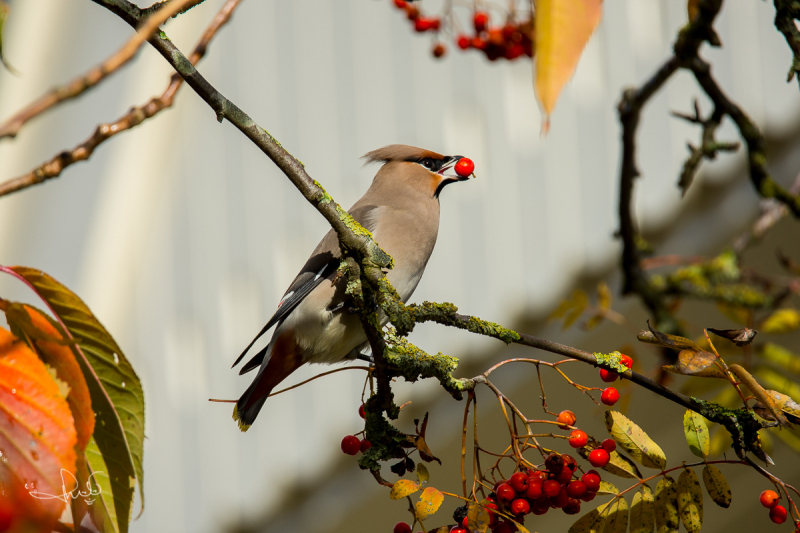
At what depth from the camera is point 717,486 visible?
119 cm

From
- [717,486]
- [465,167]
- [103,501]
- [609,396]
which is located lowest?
[717,486]

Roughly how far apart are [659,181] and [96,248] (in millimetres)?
3750

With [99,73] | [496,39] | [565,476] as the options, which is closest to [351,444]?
[565,476]

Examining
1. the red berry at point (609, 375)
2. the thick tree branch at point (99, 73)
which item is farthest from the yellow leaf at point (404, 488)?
the thick tree branch at point (99, 73)

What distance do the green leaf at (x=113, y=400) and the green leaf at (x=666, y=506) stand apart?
2.64 ft

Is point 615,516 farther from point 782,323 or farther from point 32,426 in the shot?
point 782,323

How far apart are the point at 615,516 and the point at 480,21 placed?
1830 mm

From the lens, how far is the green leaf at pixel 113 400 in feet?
3.99

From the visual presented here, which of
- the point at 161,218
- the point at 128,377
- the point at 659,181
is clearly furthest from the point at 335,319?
the point at 161,218

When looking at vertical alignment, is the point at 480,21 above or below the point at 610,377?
above

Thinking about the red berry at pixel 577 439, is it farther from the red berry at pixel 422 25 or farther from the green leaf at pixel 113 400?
the red berry at pixel 422 25

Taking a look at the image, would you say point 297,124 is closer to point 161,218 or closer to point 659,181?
point 161,218

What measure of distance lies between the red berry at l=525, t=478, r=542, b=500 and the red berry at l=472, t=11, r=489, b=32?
5.73 feet

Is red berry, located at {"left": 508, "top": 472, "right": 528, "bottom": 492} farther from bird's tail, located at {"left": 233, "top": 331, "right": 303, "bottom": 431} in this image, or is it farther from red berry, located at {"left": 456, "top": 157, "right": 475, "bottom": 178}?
red berry, located at {"left": 456, "top": 157, "right": 475, "bottom": 178}
